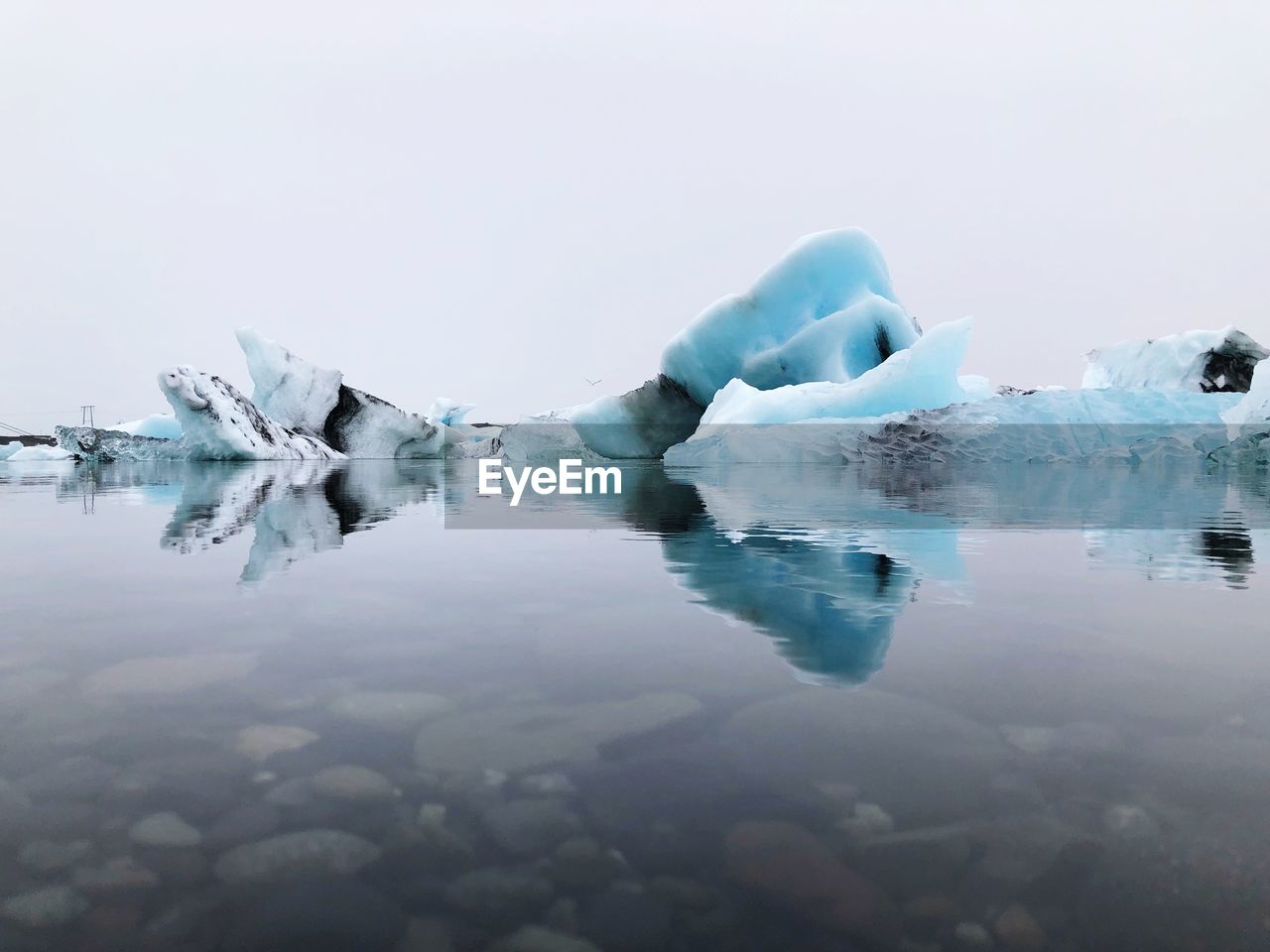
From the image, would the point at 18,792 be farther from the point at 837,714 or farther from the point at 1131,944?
the point at 1131,944

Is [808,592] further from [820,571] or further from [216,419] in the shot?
[216,419]

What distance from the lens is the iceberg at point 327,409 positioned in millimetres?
25922

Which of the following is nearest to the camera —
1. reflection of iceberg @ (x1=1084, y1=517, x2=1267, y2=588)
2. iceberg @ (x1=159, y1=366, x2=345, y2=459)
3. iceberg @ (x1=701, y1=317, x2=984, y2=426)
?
reflection of iceberg @ (x1=1084, y1=517, x2=1267, y2=588)

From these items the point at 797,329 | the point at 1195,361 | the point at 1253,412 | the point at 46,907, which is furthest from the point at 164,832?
the point at 1195,361

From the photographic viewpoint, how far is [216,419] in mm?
21094

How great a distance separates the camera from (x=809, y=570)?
123 inches

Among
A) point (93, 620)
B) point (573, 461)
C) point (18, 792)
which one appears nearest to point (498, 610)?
point (93, 620)

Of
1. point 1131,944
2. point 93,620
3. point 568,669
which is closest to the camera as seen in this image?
point 1131,944

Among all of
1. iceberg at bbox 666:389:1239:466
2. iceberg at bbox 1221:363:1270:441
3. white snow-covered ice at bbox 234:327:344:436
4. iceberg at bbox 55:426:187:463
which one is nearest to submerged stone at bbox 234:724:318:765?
iceberg at bbox 666:389:1239:466

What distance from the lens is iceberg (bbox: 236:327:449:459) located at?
25.9 m

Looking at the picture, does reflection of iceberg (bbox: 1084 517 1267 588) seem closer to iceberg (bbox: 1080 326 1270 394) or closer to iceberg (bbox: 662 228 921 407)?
iceberg (bbox: 662 228 921 407)

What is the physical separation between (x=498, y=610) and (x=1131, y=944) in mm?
1917

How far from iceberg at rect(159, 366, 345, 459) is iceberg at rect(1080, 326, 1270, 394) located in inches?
942

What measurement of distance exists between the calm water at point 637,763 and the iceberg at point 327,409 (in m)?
25.1
